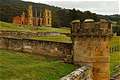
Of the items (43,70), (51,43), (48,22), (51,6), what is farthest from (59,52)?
(51,6)

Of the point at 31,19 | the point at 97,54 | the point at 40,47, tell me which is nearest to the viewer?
the point at 97,54

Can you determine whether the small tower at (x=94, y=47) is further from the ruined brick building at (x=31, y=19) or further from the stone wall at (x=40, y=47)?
the ruined brick building at (x=31, y=19)

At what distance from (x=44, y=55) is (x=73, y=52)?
9.05 feet

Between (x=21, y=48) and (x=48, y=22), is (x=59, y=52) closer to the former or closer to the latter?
(x=21, y=48)

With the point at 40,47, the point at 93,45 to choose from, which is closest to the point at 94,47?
the point at 93,45

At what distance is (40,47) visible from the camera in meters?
18.0

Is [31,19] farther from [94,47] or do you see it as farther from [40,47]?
[94,47]

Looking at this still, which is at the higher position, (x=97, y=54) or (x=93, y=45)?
(x=93, y=45)

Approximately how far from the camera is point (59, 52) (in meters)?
17.0

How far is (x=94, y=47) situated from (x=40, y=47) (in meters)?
4.33

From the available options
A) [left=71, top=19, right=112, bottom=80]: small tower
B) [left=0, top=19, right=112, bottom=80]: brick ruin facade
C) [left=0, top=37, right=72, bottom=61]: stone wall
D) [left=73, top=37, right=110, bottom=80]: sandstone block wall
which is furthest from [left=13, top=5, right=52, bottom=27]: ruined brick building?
[left=73, top=37, right=110, bottom=80]: sandstone block wall

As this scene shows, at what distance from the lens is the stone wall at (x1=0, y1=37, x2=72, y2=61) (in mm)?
16594

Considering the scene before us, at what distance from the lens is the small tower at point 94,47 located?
14.3 metres

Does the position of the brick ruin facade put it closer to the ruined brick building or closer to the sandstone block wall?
the sandstone block wall
